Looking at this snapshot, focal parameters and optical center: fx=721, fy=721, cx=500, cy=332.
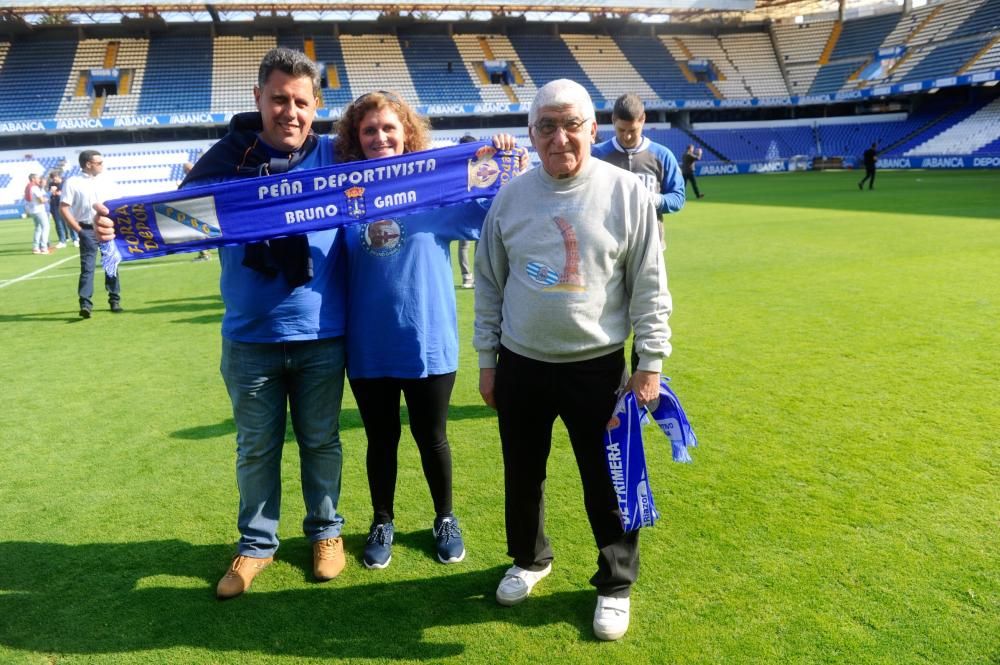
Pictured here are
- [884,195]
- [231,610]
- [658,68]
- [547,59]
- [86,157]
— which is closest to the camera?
[231,610]

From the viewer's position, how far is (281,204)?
2.96 metres

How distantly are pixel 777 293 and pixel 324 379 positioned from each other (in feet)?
21.6

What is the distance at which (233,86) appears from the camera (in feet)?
120

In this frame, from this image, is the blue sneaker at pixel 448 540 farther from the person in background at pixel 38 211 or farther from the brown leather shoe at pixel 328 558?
the person in background at pixel 38 211

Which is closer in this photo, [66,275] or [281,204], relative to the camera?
[281,204]

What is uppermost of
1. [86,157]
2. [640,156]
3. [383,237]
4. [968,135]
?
[968,135]

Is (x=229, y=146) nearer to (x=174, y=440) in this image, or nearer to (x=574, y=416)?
(x=574, y=416)

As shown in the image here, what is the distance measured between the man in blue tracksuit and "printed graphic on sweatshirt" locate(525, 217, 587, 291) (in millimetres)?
1877

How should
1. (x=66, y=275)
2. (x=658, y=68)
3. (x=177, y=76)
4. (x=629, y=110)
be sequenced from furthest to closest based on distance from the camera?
(x=658, y=68), (x=177, y=76), (x=66, y=275), (x=629, y=110)

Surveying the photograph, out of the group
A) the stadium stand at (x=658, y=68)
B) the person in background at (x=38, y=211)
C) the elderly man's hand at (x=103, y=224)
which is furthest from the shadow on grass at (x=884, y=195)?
the person in background at (x=38, y=211)

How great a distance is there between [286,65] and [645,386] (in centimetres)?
181

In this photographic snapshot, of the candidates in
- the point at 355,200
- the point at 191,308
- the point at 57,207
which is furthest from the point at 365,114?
the point at 57,207

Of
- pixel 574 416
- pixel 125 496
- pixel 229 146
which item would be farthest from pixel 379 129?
pixel 125 496

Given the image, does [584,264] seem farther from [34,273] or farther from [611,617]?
[34,273]
